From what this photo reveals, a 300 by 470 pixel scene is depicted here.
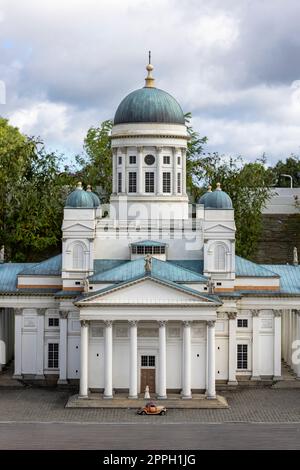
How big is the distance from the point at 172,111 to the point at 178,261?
9.75 m

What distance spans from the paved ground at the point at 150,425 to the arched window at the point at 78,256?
746cm

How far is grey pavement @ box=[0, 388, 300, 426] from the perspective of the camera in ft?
165

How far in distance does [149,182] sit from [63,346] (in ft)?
38.5

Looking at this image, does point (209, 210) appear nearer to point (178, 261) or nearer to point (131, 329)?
point (178, 261)

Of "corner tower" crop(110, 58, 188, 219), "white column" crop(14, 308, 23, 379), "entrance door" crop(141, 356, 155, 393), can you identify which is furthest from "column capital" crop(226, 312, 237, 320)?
"white column" crop(14, 308, 23, 379)

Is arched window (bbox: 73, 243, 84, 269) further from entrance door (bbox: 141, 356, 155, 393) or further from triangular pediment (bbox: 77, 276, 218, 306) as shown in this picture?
entrance door (bbox: 141, 356, 155, 393)

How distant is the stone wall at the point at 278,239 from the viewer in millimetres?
95438

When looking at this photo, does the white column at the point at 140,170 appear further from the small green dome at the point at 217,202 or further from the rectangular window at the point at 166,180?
the small green dome at the point at 217,202

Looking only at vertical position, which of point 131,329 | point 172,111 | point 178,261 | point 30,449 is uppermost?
point 172,111

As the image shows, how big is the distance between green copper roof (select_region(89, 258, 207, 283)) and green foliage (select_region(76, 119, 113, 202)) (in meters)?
32.9

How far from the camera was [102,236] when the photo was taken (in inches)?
2377
